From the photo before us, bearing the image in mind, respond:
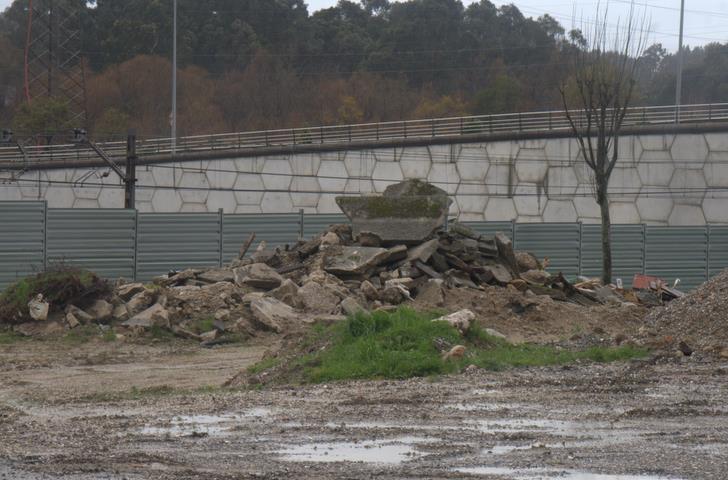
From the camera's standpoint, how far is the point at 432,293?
19.7m

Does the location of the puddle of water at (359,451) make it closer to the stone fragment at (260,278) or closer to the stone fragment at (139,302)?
the stone fragment at (139,302)

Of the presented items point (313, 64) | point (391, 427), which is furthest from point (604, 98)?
point (313, 64)

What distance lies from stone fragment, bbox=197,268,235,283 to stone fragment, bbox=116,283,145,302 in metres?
1.45

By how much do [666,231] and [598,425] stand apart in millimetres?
23954

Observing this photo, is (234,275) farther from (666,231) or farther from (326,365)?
(666,231)

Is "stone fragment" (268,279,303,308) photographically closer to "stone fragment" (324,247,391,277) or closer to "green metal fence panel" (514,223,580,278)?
"stone fragment" (324,247,391,277)

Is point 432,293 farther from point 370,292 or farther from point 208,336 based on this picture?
point 208,336

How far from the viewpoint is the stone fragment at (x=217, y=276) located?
817 inches

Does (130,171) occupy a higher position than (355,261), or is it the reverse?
(130,171)

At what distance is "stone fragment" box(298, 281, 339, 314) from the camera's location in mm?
18909

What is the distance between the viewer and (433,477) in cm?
675

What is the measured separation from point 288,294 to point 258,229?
9.02 metres

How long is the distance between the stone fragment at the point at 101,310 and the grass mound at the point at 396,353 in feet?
20.1

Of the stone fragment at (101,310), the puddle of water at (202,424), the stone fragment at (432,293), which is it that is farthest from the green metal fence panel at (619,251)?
the puddle of water at (202,424)
